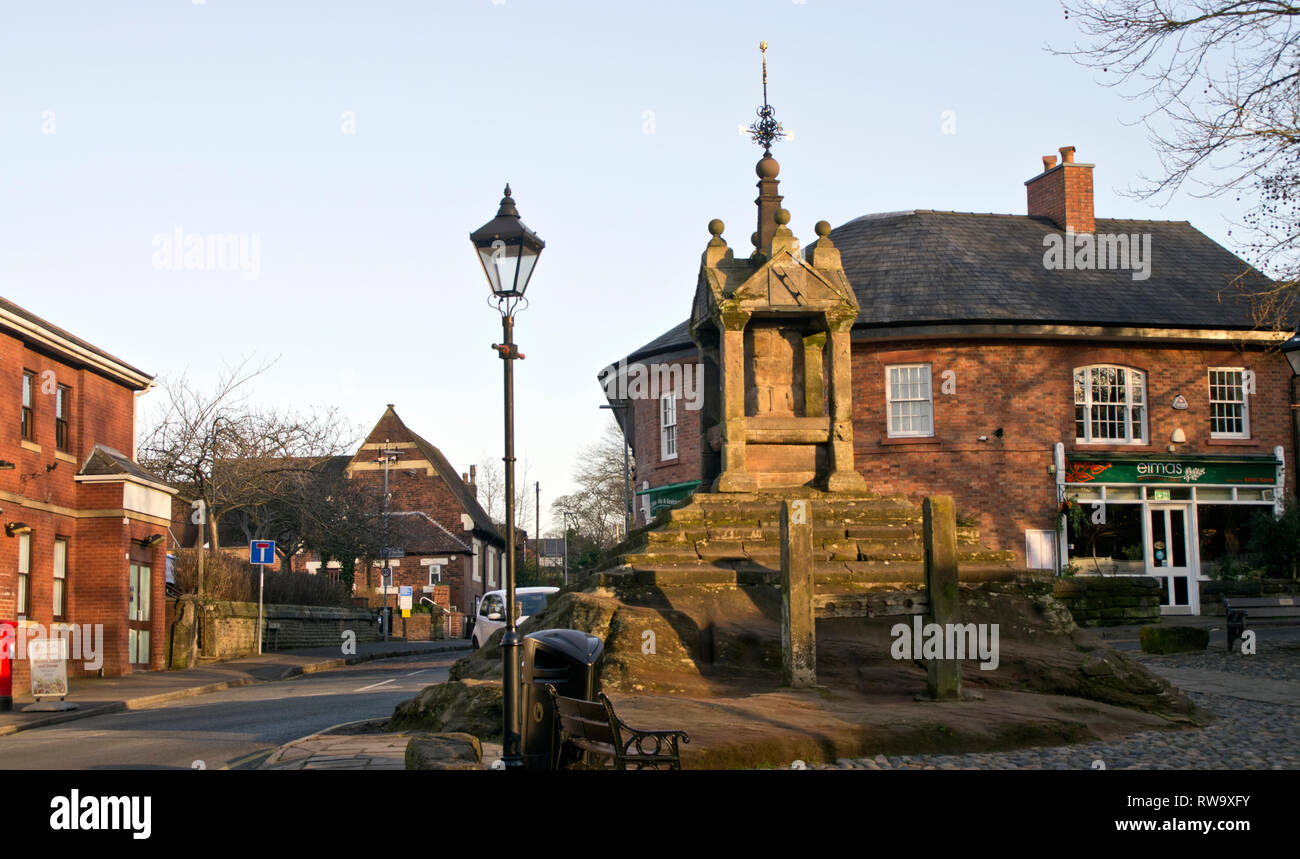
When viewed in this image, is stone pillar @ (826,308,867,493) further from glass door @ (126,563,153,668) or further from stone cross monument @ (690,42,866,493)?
glass door @ (126,563,153,668)

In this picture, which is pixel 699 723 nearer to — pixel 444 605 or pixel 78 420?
pixel 78 420

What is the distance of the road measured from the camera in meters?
10.8

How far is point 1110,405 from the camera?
1161 inches

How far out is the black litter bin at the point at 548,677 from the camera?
7.56 meters

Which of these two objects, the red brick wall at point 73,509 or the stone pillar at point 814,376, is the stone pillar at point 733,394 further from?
the red brick wall at point 73,509

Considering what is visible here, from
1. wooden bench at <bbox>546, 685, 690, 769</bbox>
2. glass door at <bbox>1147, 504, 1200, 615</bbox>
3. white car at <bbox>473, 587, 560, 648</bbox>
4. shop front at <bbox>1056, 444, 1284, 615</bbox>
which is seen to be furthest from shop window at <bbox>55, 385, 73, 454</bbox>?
glass door at <bbox>1147, 504, 1200, 615</bbox>

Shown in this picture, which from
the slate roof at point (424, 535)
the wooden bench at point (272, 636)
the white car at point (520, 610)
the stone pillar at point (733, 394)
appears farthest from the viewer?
the slate roof at point (424, 535)

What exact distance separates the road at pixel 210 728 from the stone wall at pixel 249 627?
621cm

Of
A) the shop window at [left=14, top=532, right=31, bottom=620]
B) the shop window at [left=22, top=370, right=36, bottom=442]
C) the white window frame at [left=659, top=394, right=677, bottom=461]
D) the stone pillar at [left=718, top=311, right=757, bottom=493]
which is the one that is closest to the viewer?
the stone pillar at [left=718, top=311, right=757, bottom=493]

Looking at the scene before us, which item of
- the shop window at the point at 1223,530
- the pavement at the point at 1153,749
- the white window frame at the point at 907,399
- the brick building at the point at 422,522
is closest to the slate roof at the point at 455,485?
the brick building at the point at 422,522

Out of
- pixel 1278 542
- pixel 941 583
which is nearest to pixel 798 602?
pixel 941 583

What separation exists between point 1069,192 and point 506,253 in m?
26.3

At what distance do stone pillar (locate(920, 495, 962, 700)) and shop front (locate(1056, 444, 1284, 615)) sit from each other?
18.6 metres

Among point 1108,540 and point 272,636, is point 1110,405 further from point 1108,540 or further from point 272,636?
point 272,636
